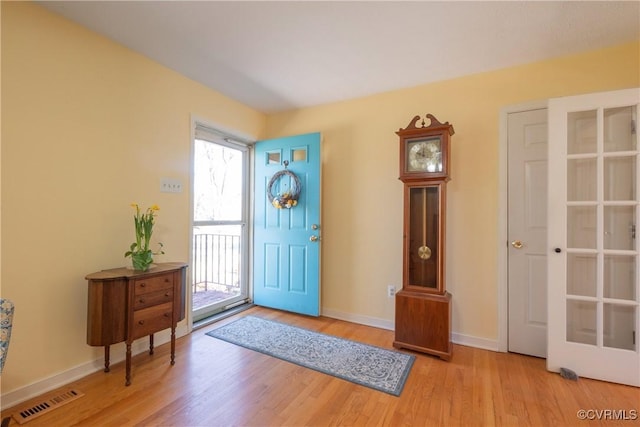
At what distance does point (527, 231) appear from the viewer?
232 cm

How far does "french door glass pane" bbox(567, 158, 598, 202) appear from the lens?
1.99 metres

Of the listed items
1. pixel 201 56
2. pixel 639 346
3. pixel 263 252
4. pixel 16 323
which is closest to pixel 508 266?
pixel 639 346

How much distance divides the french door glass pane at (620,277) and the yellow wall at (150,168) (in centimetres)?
67

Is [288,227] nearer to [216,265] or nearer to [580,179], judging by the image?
[216,265]

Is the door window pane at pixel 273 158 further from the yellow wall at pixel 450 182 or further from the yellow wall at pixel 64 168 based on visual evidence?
the yellow wall at pixel 64 168

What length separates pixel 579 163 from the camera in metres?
2.03

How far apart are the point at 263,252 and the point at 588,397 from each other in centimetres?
291

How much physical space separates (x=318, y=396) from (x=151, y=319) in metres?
1.23

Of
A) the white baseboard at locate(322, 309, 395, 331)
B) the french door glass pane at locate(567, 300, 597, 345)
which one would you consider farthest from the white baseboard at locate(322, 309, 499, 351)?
the french door glass pane at locate(567, 300, 597, 345)

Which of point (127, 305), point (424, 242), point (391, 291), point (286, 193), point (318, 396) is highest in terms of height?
point (286, 193)

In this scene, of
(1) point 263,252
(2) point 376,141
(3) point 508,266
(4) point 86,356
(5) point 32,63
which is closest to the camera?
(5) point 32,63

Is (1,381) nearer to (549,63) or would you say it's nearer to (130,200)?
(130,200)

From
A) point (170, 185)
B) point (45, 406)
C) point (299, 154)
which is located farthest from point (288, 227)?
point (45, 406)

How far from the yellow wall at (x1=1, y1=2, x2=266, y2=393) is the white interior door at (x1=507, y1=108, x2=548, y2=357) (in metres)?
2.98
